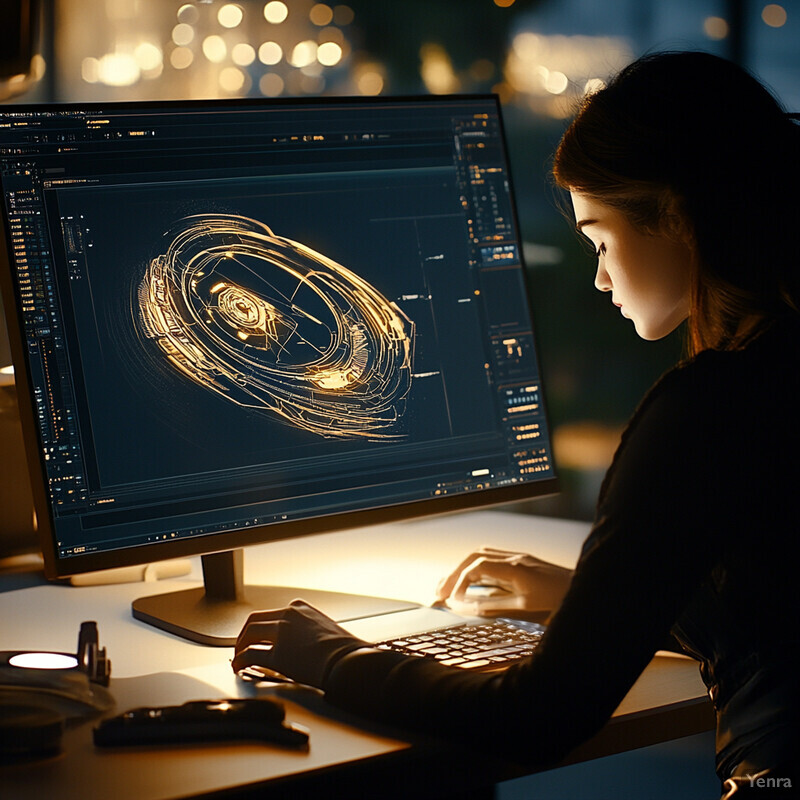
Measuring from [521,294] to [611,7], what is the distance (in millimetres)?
1065

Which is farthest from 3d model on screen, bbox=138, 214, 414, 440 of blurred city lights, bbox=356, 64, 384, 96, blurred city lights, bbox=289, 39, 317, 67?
blurred city lights, bbox=289, 39, 317, 67

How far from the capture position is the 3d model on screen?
3.37ft

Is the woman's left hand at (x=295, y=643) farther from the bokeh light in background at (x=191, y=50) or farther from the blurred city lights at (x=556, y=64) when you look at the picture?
the bokeh light in background at (x=191, y=50)

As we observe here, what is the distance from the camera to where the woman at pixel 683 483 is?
28.5 inches

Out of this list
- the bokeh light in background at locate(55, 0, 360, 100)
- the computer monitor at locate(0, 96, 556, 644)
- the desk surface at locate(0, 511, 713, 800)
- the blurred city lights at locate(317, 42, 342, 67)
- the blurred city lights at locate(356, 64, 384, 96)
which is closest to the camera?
the desk surface at locate(0, 511, 713, 800)

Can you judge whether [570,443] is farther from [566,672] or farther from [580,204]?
[566,672]

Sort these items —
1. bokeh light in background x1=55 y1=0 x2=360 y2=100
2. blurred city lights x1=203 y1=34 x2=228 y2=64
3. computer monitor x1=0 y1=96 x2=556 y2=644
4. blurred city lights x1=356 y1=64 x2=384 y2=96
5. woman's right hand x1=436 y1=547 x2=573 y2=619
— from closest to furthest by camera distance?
computer monitor x1=0 y1=96 x2=556 y2=644, woman's right hand x1=436 y1=547 x2=573 y2=619, blurred city lights x1=356 y1=64 x2=384 y2=96, bokeh light in background x1=55 y1=0 x2=360 y2=100, blurred city lights x1=203 y1=34 x2=228 y2=64

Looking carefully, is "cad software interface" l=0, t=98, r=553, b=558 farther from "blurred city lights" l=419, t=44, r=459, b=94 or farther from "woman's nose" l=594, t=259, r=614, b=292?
"blurred city lights" l=419, t=44, r=459, b=94

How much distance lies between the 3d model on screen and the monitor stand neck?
0.63 feet

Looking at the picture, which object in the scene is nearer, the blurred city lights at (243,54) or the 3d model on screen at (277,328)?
the 3d model on screen at (277,328)

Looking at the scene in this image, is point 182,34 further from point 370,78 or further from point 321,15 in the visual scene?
point 370,78

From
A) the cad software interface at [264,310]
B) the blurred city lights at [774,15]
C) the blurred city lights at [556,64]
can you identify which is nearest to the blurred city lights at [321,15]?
the blurred city lights at [556,64]

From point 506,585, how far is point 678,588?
427 millimetres

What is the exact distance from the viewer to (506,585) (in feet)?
3.75
